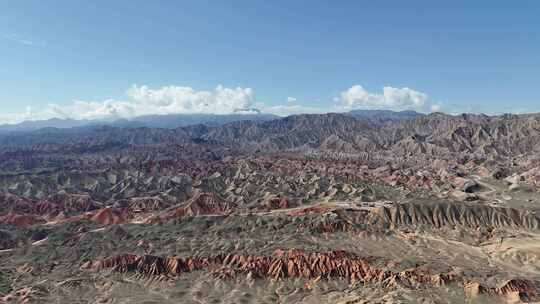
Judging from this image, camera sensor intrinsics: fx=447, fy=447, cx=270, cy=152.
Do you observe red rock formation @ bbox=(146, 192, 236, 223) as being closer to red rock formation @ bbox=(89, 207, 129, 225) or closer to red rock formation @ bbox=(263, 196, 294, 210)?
red rock formation @ bbox=(263, 196, 294, 210)

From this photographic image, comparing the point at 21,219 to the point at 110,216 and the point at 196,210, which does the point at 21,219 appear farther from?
the point at 196,210

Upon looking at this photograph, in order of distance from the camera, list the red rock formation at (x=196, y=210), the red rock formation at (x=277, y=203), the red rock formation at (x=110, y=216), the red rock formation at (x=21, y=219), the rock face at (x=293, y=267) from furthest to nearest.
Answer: the red rock formation at (x=277, y=203), the red rock formation at (x=110, y=216), the red rock formation at (x=196, y=210), the red rock formation at (x=21, y=219), the rock face at (x=293, y=267)

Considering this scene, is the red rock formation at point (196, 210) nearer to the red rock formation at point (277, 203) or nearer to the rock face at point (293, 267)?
the red rock formation at point (277, 203)

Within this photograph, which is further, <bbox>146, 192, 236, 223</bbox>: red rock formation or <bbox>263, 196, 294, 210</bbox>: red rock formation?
<bbox>263, 196, 294, 210</bbox>: red rock formation

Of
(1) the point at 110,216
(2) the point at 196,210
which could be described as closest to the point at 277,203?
(2) the point at 196,210

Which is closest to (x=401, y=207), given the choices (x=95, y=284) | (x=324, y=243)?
(x=324, y=243)

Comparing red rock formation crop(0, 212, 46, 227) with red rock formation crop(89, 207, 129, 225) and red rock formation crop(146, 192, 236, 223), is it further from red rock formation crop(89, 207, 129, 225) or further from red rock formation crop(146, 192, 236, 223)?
red rock formation crop(146, 192, 236, 223)

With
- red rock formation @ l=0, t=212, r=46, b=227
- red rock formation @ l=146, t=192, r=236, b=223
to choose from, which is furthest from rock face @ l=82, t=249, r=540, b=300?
red rock formation @ l=0, t=212, r=46, b=227

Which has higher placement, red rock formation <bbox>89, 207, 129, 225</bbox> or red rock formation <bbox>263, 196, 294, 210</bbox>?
red rock formation <bbox>263, 196, 294, 210</bbox>

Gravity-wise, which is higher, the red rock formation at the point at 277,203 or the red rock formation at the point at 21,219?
the red rock formation at the point at 277,203

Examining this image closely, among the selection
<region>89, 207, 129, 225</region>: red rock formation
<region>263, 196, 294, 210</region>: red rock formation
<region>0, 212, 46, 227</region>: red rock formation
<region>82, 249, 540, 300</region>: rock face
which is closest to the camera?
<region>82, 249, 540, 300</region>: rock face

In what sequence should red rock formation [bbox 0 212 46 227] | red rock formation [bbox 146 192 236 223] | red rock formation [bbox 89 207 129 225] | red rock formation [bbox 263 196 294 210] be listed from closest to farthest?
red rock formation [bbox 0 212 46 227] < red rock formation [bbox 146 192 236 223] < red rock formation [bbox 89 207 129 225] < red rock formation [bbox 263 196 294 210]

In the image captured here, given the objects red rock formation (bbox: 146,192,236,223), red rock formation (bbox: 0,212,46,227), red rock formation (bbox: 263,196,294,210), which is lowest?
red rock formation (bbox: 0,212,46,227)

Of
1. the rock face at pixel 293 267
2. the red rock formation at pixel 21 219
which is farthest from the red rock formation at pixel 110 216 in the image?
the rock face at pixel 293 267
